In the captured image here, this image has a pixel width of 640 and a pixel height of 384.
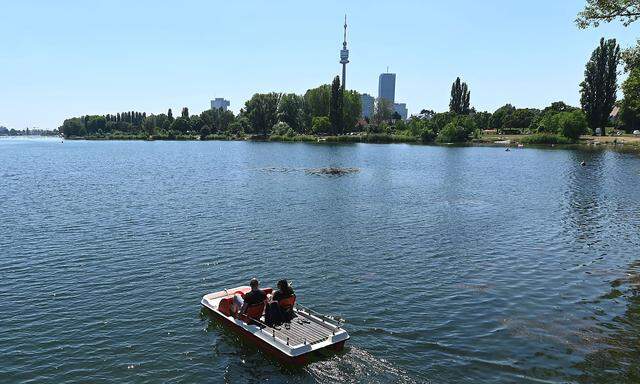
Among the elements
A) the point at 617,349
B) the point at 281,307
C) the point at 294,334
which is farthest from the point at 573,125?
the point at 294,334

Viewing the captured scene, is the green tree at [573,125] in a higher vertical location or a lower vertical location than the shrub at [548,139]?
higher

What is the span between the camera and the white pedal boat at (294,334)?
17.7 metres

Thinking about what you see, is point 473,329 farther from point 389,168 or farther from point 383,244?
point 389,168

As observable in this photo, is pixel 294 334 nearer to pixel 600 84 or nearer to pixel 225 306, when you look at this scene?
pixel 225 306

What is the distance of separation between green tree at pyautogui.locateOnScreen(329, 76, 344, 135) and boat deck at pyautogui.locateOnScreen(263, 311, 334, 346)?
17020 centimetres

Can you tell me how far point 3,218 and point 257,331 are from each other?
35.4 meters

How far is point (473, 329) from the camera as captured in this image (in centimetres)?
2108

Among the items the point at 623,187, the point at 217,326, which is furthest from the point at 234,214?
the point at 623,187

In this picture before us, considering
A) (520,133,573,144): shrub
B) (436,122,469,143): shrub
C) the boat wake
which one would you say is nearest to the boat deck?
the boat wake

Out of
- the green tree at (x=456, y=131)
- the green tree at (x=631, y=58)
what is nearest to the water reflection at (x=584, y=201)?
the green tree at (x=631, y=58)

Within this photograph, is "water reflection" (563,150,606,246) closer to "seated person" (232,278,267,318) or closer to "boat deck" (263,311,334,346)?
"boat deck" (263,311,334,346)

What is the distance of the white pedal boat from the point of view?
1767cm

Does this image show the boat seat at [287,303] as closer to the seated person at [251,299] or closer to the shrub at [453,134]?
the seated person at [251,299]

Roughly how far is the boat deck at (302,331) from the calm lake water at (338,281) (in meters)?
1.04
